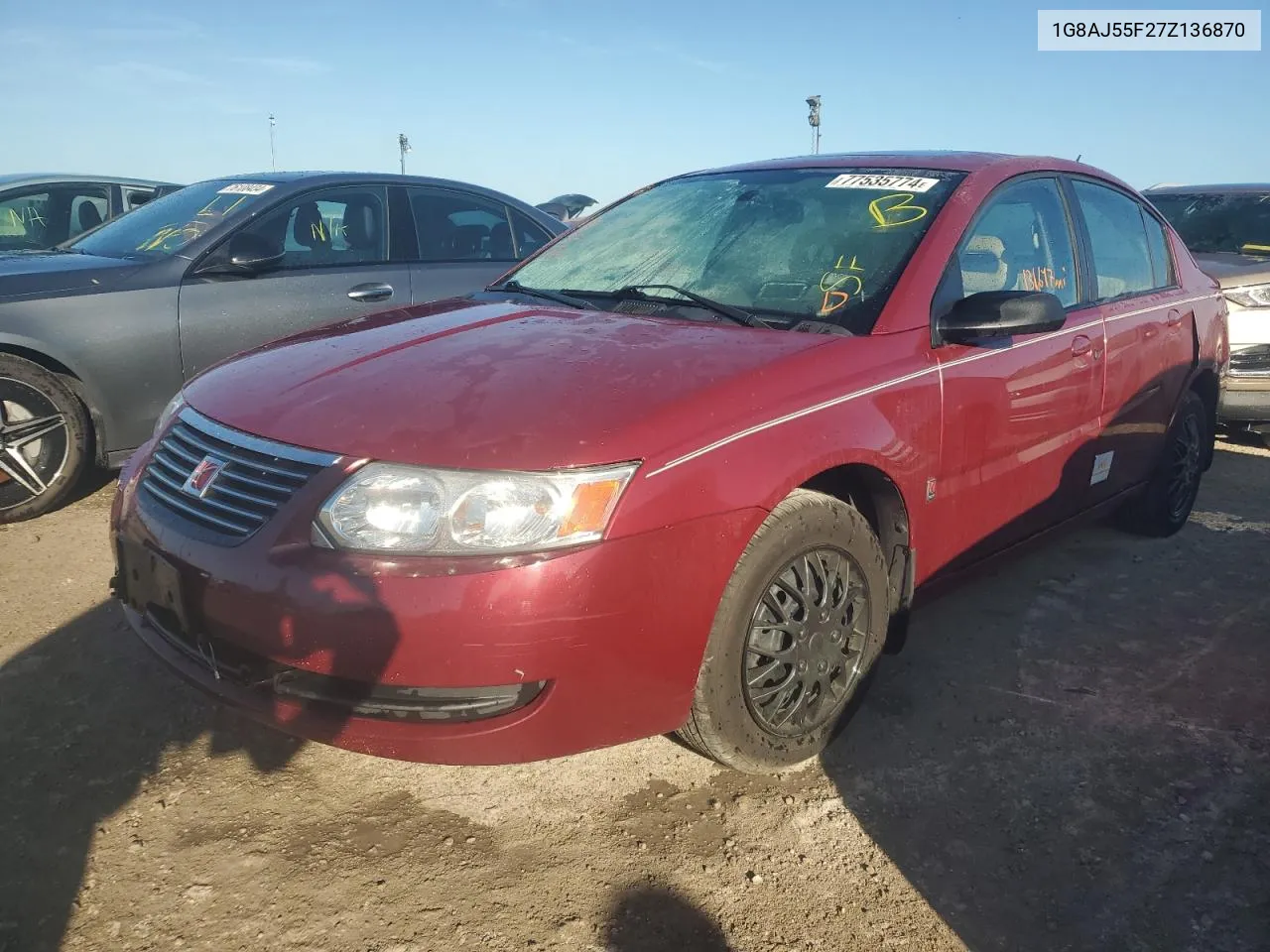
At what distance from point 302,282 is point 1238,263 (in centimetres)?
584

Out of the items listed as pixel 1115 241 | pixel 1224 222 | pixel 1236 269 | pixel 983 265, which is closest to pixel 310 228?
pixel 983 265

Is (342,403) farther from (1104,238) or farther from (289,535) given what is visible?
(1104,238)

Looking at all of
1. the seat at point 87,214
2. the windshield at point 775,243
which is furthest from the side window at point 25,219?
the windshield at point 775,243

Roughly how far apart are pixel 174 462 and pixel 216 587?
1.56 feet

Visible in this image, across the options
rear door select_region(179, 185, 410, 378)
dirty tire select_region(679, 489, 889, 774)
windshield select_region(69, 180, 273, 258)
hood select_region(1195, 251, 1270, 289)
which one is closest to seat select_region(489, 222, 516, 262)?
rear door select_region(179, 185, 410, 378)

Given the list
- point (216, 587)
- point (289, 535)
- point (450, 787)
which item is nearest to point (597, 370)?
point (289, 535)

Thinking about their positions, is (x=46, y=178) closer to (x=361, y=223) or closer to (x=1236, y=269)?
(x=361, y=223)

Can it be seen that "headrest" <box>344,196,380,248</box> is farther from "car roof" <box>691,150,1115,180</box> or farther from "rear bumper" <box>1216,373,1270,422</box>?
"rear bumper" <box>1216,373,1270,422</box>

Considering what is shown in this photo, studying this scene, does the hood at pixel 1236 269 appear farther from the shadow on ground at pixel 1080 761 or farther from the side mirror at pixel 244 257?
the side mirror at pixel 244 257

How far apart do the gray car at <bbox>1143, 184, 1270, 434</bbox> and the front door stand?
1.91 meters

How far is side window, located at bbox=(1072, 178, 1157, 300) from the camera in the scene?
362 centimetres

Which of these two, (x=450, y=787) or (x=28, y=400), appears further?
(x=28, y=400)

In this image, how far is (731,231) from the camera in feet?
10.4

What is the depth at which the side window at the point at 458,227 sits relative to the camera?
5383 millimetres
